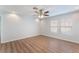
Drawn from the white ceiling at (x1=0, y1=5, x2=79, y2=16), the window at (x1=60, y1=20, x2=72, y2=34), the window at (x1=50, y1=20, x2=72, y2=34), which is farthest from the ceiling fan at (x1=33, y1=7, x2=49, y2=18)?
the window at (x1=60, y1=20, x2=72, y2=34)

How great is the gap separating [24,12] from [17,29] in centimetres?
40

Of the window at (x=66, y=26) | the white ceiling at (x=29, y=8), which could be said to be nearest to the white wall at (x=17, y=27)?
the white ceiling at (x=29, y=8)

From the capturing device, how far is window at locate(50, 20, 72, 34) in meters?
2.06

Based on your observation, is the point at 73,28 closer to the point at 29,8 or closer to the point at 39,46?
the point at 39,46

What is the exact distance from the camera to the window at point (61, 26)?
6.77 feet

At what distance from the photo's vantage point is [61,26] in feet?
6.84

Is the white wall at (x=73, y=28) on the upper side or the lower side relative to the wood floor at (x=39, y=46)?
upper

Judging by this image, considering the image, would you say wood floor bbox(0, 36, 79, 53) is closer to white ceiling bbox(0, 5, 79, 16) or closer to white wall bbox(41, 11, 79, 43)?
white wall bbox(41, 11, 79, 43)

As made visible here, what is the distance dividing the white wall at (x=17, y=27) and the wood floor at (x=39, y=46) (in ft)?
0.37

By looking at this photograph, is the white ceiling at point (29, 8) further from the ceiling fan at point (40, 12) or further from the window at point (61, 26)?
the window at point (61, 26)

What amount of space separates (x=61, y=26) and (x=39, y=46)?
0.64m

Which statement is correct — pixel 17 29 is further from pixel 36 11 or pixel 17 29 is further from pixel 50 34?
pixel 50 34
